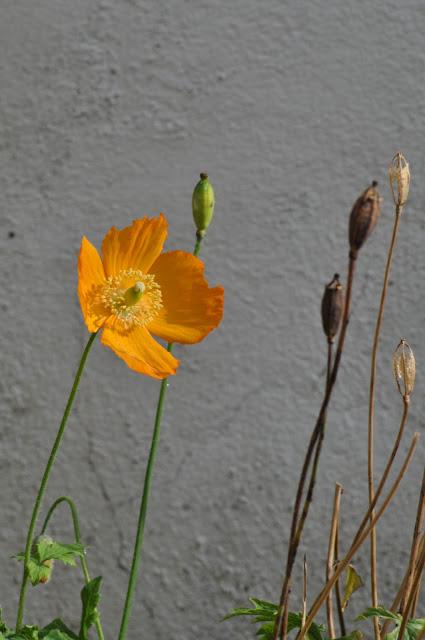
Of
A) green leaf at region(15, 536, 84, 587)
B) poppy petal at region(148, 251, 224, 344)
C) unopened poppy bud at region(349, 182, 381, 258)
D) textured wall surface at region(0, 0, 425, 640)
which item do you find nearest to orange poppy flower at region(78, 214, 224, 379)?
poppy petal at region(148, 251, 224, 344)

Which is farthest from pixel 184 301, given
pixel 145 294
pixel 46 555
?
pixel 46 555

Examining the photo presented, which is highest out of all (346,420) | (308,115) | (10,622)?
(308,115)

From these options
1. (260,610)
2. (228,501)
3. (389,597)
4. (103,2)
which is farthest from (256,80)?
(260,610)

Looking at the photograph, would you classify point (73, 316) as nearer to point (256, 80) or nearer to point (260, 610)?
point (256, 80)

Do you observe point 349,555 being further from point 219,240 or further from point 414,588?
point 219,240

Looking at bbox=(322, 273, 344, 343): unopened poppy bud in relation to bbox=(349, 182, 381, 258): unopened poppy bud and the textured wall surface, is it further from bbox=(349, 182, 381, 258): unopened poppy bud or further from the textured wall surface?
the textured wall surface

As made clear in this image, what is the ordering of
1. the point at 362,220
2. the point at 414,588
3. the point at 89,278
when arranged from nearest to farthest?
the point at 362,220 → the point at 414,588 → the point at 89,278

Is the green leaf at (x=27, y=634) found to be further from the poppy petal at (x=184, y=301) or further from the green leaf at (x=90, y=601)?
the poppy petal at (x=184, y=301)
